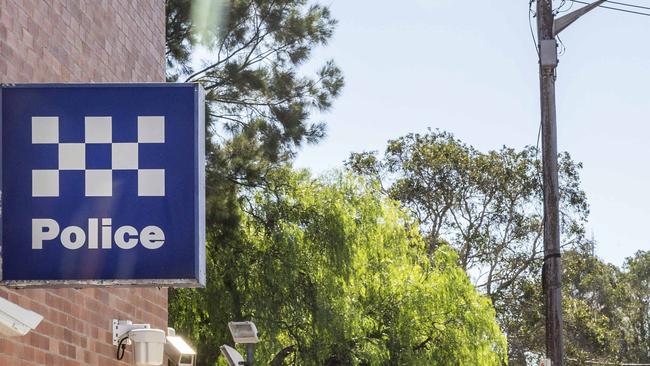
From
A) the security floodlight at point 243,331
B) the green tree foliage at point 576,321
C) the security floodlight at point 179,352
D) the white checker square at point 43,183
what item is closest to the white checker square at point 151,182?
the white checker square at point 43,183

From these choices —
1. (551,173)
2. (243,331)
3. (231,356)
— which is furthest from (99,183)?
(231,356)

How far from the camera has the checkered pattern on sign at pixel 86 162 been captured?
6586 mm

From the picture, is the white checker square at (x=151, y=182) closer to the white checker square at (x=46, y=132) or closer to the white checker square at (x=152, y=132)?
the white checker square at (x=152, y=132)

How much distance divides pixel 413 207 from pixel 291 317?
18.7 meters

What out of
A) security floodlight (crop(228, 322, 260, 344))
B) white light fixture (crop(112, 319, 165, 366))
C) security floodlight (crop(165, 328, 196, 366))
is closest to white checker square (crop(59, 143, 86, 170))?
white light fixture (crop(112, 319, 165, 366))

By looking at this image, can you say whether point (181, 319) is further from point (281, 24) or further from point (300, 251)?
point (281, 24)

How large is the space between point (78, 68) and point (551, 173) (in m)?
7.53

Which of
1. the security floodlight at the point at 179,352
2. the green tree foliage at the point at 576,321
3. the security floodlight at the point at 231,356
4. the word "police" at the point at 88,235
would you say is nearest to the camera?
the word "police" at the point at 88,235

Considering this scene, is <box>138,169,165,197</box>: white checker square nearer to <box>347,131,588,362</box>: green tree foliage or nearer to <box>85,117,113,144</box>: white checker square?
<box>85,117,113,144</box>: white checker square

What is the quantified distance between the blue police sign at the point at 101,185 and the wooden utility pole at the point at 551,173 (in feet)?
28.1

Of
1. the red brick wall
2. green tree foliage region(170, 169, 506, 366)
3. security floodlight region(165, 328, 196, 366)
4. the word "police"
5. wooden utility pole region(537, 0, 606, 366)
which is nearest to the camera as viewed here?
the word "police"

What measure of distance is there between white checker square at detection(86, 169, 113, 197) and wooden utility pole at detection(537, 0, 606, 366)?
8.81m

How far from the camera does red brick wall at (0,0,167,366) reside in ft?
25.1

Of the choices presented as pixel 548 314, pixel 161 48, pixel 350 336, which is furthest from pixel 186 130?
pixel 350 336
